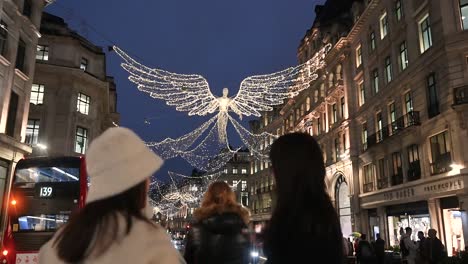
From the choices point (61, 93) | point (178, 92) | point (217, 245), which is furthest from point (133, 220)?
point (61, 93)

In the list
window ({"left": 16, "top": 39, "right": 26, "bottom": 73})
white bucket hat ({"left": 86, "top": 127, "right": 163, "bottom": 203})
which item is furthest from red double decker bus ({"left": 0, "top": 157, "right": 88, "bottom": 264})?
window ({"left": 16, "top": 39, "right": 26, "bottom": 73})

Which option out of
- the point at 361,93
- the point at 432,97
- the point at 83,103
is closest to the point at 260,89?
the point at 432,97

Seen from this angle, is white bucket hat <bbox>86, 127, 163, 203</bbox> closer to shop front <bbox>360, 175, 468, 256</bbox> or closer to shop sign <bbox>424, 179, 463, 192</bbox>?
shop front <bbox>360, 175, 468, 256</bbox>

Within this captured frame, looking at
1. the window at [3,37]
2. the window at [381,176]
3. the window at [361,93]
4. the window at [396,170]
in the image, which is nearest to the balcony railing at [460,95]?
the window at [396,170]

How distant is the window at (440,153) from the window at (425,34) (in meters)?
5.19

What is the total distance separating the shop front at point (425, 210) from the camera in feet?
66.6

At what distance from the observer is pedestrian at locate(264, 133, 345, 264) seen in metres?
2.22

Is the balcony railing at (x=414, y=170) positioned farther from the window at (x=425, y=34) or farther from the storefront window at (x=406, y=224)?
the window at (x=425, y=34)

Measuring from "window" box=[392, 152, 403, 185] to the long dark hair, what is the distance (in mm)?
26814

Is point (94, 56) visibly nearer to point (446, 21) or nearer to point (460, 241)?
point (446, 21)

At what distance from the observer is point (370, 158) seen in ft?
102

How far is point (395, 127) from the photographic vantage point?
26.8 m

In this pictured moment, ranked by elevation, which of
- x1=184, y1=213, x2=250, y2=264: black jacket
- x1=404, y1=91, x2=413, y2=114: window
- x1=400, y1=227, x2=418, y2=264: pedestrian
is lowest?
x1=400, y1=227, x2=418, y2=264: pedestrian

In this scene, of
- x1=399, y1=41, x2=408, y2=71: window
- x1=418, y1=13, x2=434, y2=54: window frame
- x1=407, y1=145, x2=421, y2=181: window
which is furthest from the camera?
x1=399, y1=41, x2=408, y2=71: window
